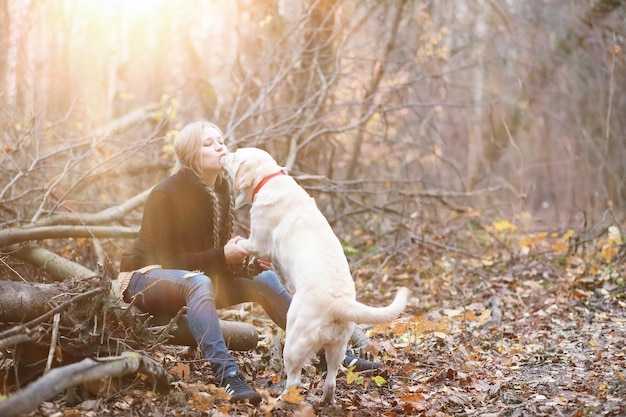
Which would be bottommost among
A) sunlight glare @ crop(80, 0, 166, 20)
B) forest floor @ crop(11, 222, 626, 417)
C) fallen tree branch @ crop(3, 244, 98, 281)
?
forest floor @ crop(11, 222, 626, 417)

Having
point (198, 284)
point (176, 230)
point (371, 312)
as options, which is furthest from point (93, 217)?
point (371, 312)

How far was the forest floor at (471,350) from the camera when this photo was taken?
3.21 metres

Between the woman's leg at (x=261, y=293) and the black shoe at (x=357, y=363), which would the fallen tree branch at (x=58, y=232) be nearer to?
the woman's leg at (x=261, y=293)

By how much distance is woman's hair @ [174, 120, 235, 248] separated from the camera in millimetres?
3934

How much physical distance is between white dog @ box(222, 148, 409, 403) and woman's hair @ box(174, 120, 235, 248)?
0.67 ft

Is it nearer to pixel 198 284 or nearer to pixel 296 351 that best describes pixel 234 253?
pixel 198 284

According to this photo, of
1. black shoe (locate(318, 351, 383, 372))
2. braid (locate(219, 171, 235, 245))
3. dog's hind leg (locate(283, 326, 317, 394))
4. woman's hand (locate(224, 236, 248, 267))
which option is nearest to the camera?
dog's hind leg (locate(283, 326, 317, 394))

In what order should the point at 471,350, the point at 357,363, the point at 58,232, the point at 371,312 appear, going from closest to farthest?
the point at 371,312, the point at 357,363, the point at 471,350, the point at 58,232

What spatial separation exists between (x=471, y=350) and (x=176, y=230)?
2388 mm

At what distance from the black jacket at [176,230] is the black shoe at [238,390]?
2.72 feet

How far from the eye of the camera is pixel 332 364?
3.29 metres

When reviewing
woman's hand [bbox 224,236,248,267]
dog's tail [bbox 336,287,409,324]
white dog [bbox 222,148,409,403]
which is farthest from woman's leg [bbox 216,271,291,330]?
dog's tail [bbox 336,287,409,324]

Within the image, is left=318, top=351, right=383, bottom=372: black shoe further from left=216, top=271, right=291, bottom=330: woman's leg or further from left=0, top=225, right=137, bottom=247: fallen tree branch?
left=0, top=225, right=137, bottom=247: fallen tree branch

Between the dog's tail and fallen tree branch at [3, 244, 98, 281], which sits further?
fallen tree branch at [3, 244, 98, 281]
